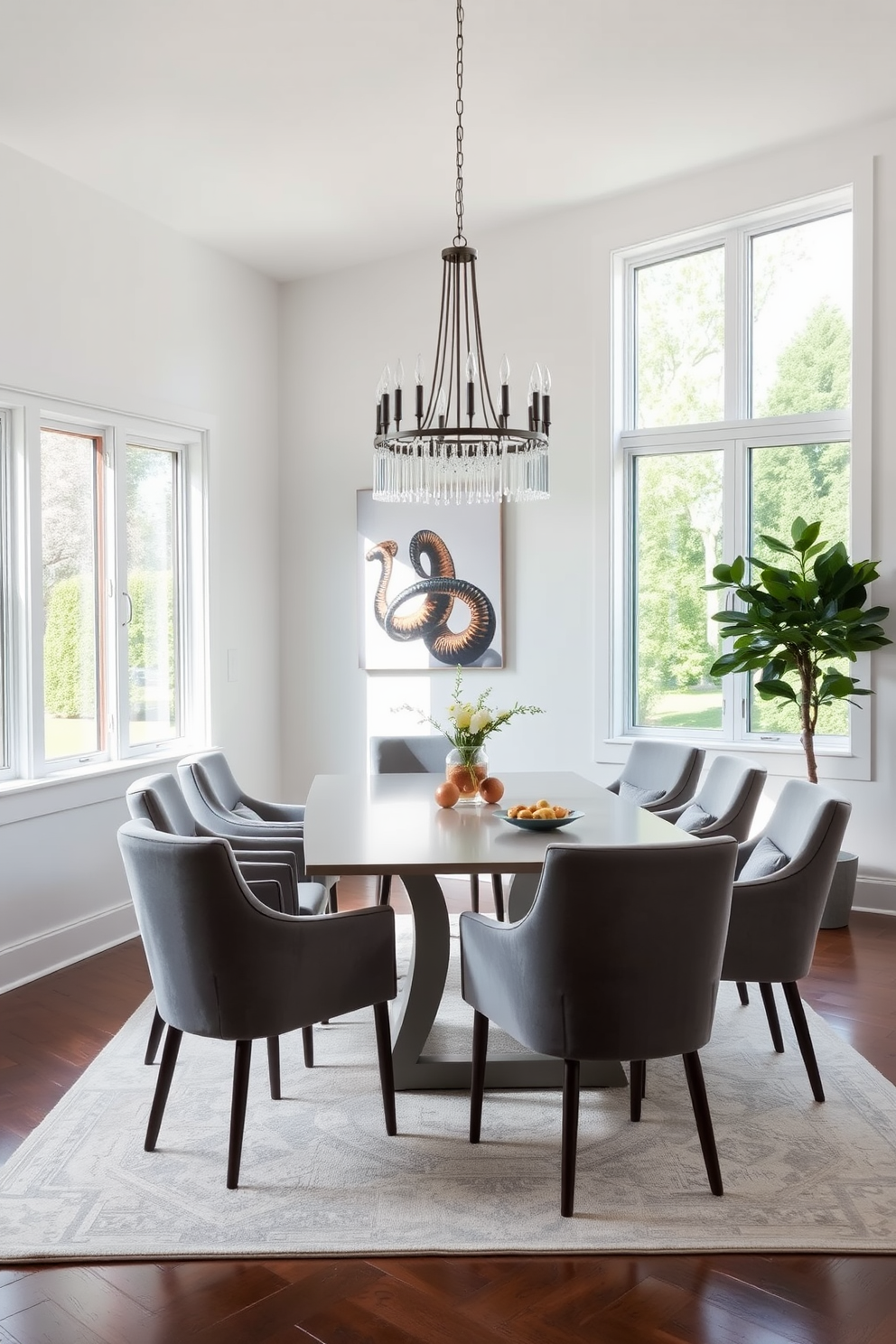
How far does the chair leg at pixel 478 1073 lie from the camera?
2.71 meters

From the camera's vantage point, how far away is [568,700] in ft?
17.9

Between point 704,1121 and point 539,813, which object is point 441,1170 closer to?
point 704,1121

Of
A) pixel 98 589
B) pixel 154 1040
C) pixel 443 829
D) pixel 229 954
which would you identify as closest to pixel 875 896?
pixel 443 829

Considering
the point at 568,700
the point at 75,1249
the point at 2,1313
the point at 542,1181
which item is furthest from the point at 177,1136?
the point at 568,700

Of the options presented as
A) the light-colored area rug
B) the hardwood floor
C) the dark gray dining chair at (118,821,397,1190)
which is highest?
the dark gray dining chair at (118,821,397,1190)

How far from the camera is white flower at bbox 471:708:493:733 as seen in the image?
3.65m

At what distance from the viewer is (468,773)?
145 inches

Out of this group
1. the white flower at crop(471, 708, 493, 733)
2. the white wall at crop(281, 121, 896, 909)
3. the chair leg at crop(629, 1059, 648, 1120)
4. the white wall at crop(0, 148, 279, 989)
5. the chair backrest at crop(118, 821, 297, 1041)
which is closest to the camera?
the chair backrest at crop(118, 821, 297, 1041)

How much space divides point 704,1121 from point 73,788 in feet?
9.69

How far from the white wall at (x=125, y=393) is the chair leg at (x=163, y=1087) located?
163 centimetres

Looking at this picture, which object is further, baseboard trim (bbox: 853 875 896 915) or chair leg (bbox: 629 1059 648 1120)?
baseboard trim (bbox: 853 875 896 915)

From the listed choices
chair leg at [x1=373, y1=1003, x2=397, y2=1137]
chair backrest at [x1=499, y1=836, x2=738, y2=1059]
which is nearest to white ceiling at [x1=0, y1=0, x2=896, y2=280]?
chair backrest at [x1=499, y1=836, x2=738, y2=1059]

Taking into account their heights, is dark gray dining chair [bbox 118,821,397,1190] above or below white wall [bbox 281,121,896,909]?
below

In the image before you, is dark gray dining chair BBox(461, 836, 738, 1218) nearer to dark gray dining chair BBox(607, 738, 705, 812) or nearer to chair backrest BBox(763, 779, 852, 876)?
chair backrest BBox(763, 779, 852, 876)
